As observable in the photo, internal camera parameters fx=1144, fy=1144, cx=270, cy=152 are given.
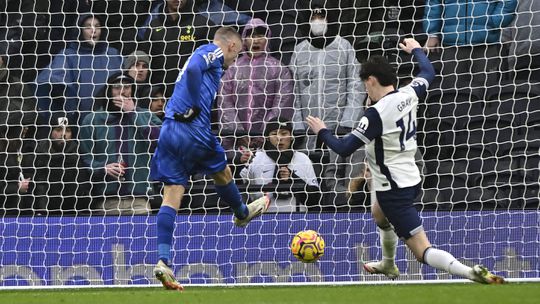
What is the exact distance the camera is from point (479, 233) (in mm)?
11852

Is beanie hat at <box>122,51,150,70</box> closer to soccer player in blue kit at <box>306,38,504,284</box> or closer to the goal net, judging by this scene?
the goal net

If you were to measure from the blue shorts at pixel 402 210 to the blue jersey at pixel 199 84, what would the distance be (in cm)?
179

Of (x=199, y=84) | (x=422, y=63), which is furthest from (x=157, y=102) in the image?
(x=422, y=63)

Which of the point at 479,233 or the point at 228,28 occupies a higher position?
the point at 228,28

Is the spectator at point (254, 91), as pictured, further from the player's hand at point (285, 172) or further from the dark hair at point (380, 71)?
the dark hair at point (380, 71)

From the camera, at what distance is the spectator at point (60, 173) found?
42.0ft

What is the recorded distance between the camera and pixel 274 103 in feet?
43.0

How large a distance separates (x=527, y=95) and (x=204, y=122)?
4.13m

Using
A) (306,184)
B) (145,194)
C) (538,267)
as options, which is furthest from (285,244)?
(538,267)

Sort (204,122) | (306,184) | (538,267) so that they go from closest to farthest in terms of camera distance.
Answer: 1. (204,122)
2. (538,267)
3. (306,184)

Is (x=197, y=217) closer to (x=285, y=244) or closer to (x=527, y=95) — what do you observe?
(x=285, y=244)

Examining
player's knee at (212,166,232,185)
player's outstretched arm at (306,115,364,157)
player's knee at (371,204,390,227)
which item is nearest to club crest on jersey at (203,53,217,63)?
player's knee at (212,166,232,185)

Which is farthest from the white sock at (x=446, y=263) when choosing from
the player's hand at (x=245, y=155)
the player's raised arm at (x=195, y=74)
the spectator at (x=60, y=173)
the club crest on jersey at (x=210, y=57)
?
the spectator at (x=60, y=173)

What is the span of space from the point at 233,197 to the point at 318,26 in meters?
3.12
